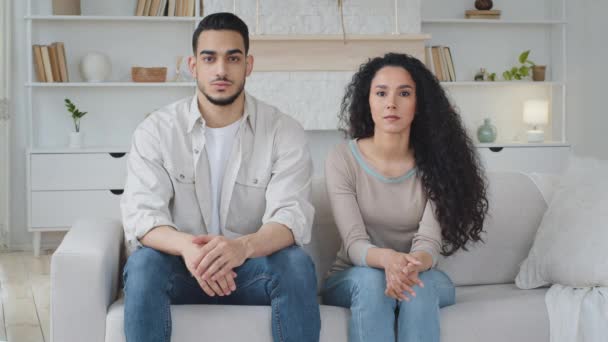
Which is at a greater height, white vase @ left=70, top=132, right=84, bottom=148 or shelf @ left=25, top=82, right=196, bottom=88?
Answer: shelf @ left=25, top=82, right=196, bottom=88

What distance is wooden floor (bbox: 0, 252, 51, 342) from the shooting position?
3328 mm

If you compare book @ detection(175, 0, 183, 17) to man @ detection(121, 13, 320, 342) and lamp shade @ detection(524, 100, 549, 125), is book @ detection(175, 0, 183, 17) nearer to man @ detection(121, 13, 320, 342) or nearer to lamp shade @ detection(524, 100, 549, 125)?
lamp shade @ detection(524, 100, 549, 125)

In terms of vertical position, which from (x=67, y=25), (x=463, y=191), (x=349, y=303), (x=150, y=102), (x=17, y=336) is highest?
(x=67, y=25)

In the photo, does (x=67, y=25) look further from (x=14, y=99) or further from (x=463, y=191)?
(x=463, y=191)

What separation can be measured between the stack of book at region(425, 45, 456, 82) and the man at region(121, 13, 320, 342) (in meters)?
3.32

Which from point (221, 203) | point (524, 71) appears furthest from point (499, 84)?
point (221, 203)

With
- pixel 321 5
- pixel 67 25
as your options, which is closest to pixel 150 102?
pixel 67 25

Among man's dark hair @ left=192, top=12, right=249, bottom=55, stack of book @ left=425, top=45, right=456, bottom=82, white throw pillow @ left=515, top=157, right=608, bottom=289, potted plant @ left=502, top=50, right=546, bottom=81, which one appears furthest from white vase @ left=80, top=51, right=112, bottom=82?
white throw pillow @ left=515, top=157, right=608, bottom=289

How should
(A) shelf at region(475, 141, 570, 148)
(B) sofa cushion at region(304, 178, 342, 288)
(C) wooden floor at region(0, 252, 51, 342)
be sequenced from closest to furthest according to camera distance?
1. (B) sofa cushion at region(304, 178, 342, 288)
2. (C) wooden floor at region(0, 252, 51, 342)
3. (A) shelf at region(475, 141, 570, 148)

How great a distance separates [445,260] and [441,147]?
14.1 inches

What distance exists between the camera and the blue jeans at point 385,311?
208cm

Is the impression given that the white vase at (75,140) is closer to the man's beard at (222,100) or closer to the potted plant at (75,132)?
the potted plant at (75,132)

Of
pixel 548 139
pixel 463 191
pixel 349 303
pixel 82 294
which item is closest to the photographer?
pixel 82 294

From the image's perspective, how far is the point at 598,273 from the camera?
2344 millimetres
